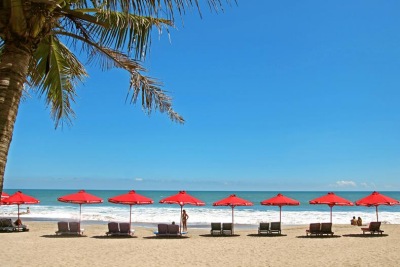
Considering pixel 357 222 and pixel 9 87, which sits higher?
pixel 9 87

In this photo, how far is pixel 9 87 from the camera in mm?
3850

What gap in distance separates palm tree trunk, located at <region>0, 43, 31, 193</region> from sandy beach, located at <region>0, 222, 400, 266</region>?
863 centimetres

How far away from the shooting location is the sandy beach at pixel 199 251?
1220 cm

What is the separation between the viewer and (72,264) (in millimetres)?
11664

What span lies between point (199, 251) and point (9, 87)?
11.6 m

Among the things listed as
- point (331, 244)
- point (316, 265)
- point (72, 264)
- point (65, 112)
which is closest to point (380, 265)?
point (316, 265)

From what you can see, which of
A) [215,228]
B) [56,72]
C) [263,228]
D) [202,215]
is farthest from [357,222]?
[56,72]

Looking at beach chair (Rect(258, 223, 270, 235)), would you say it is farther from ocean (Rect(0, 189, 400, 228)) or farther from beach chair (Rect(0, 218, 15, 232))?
beach chair (Rect(0, 218, 15, 232))

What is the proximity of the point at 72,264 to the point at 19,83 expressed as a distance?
28.9 feet

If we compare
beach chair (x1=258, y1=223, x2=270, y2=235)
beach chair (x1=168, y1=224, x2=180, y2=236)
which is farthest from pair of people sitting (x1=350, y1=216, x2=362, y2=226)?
beach chair (x1=168, y1=224, x2=180, y2=236)

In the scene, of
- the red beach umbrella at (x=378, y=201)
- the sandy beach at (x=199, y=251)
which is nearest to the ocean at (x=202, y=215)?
the red beach umbrella at (x=378, y=201)

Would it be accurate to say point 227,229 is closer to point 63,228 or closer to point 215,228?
point 215,228

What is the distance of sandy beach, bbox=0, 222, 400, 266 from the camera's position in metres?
Result: 12.2

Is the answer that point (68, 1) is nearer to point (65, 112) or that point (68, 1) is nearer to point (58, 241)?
point (65, 112)
